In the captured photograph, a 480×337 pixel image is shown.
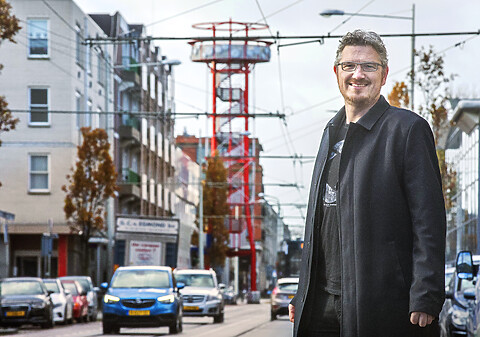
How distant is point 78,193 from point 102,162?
1.66 metres

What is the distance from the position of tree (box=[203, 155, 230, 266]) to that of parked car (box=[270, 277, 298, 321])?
4104cm

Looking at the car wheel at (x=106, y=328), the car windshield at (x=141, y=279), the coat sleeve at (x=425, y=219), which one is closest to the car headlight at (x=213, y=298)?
the car windshield at (x=141, y=279)

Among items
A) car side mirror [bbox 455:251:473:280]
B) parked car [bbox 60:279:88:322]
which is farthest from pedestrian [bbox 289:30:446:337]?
parked car [bbox 60:279:88:322]

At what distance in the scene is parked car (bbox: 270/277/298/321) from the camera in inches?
1678

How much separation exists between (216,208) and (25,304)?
55689 millimetres

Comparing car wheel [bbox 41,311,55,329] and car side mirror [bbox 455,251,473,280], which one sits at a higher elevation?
car side mirror [bbox 455,251,473,280]

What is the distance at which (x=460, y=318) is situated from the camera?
16.4m

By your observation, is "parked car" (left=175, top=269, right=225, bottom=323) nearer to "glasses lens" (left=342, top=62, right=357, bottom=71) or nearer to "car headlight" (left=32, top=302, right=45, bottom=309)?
"car headlight" (left=32, top=302, right=45, bottom=309)

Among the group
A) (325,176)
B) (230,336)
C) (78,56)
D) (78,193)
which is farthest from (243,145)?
(325,176)

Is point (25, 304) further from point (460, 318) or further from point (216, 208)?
point (216, 208)

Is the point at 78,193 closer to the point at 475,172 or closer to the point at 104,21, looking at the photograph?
the point at 475,172

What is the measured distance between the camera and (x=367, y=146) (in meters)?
5.30

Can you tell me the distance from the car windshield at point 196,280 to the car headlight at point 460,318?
2560cm

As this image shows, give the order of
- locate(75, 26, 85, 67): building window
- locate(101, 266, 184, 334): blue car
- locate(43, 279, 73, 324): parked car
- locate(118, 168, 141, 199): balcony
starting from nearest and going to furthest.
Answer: locate(101, 266, 184, 334): blue car, locate(43, 279, 73, 324): parked car, locate(75, 26, 85, 67): building window, locate(118, 168, 141, 199): balcony
